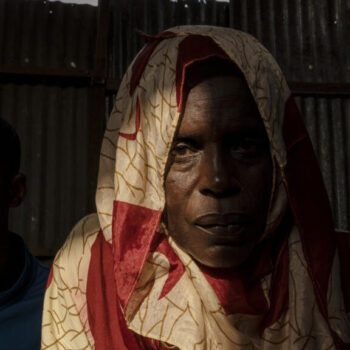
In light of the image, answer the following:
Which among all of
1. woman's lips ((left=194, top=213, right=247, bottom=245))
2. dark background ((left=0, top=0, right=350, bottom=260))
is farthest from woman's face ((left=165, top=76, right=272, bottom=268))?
dark background ((left=0, top=0, right=350, bottom=260))

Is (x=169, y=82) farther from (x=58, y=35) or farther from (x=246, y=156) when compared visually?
(x=58, y=35)

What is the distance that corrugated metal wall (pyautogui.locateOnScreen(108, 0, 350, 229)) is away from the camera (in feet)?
13.0

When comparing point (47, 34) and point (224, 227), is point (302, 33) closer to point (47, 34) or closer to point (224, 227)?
point (47, 34)

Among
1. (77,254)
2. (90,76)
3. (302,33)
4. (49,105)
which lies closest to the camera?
(77,254)

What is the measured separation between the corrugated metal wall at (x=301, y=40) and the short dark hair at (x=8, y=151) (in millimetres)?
2231

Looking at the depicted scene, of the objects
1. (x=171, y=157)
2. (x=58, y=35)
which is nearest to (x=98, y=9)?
(x=58, y=35)

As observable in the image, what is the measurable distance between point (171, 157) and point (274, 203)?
259 mm

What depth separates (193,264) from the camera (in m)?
1.17

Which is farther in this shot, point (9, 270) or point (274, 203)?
point (9, 270)

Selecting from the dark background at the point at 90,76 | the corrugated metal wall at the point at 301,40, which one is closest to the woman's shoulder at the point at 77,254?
the dark background at the point at 90,76

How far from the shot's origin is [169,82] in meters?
1.21

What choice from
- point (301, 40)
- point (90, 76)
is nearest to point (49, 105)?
point (90, 76)

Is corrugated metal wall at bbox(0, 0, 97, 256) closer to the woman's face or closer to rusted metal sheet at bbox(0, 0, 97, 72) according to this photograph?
rusted metal sheet at bbox(0, 0, 97, 72)

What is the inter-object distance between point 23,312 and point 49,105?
262 cm
